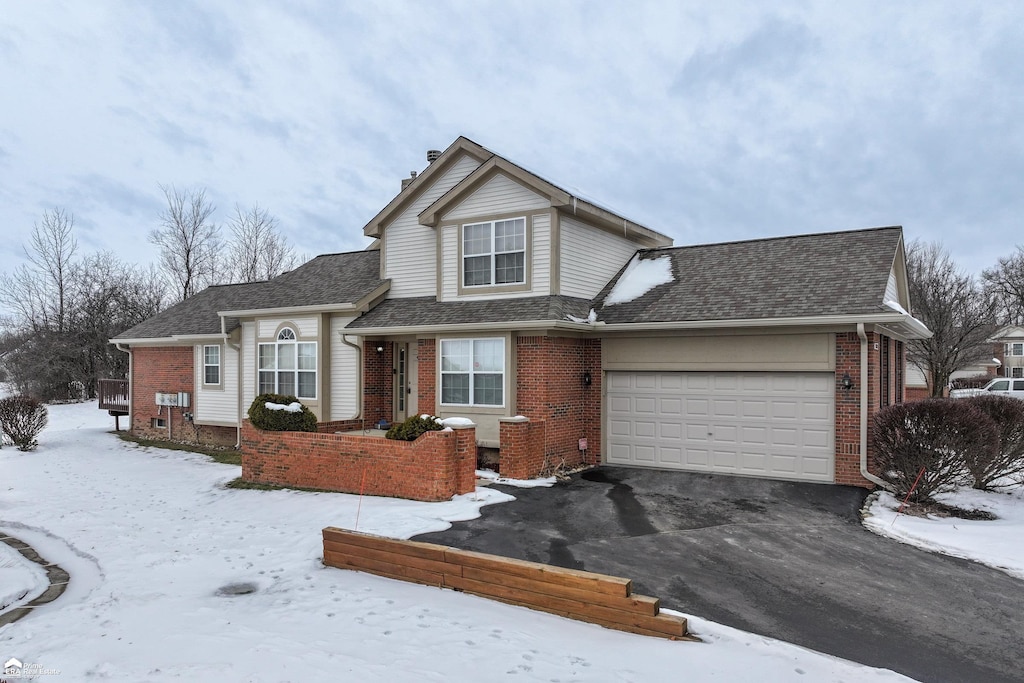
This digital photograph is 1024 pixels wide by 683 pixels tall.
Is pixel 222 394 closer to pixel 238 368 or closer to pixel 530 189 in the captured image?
pixel 238 368

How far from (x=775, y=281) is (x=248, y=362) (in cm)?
1367

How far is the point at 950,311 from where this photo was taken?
2841 cm

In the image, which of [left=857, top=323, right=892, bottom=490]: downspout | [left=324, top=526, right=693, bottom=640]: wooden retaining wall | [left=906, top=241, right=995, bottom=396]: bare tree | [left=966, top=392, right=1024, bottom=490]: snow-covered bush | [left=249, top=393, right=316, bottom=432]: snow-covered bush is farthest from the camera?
[left=906, top=241, right=995, bottom=396]: bare tree

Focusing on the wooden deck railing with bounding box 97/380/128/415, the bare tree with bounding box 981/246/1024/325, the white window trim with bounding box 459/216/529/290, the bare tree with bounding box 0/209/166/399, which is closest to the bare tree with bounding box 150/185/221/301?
the bare tree with bounding box 0/209/166/399

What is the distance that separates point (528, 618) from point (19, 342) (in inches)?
1554

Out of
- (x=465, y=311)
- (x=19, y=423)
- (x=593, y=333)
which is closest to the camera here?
(x=465, y=311)

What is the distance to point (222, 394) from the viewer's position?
18.3m

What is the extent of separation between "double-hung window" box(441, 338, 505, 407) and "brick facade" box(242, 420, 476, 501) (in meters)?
2.36

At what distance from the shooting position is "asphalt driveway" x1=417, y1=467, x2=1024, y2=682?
5.32 meters

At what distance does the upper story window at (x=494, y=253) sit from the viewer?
44.0 ft

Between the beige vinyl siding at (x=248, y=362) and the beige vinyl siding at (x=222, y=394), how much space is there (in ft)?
1.82

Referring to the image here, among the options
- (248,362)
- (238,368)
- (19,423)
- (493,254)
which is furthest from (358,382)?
(19,423)

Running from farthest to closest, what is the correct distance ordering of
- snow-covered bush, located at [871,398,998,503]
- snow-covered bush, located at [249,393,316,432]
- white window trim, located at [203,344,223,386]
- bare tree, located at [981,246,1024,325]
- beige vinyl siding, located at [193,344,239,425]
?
bare tree, located at [981,246,1024,325], white window trim, located at [203,344,223,386], beige vinyl siding, located at [193,344,239,425], snow-covered bush, located at [249,393,316,432], snow-covered bush, located at [871,398,998,503]

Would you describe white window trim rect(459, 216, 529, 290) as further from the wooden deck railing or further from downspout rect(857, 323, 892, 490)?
the wooden deck railing
